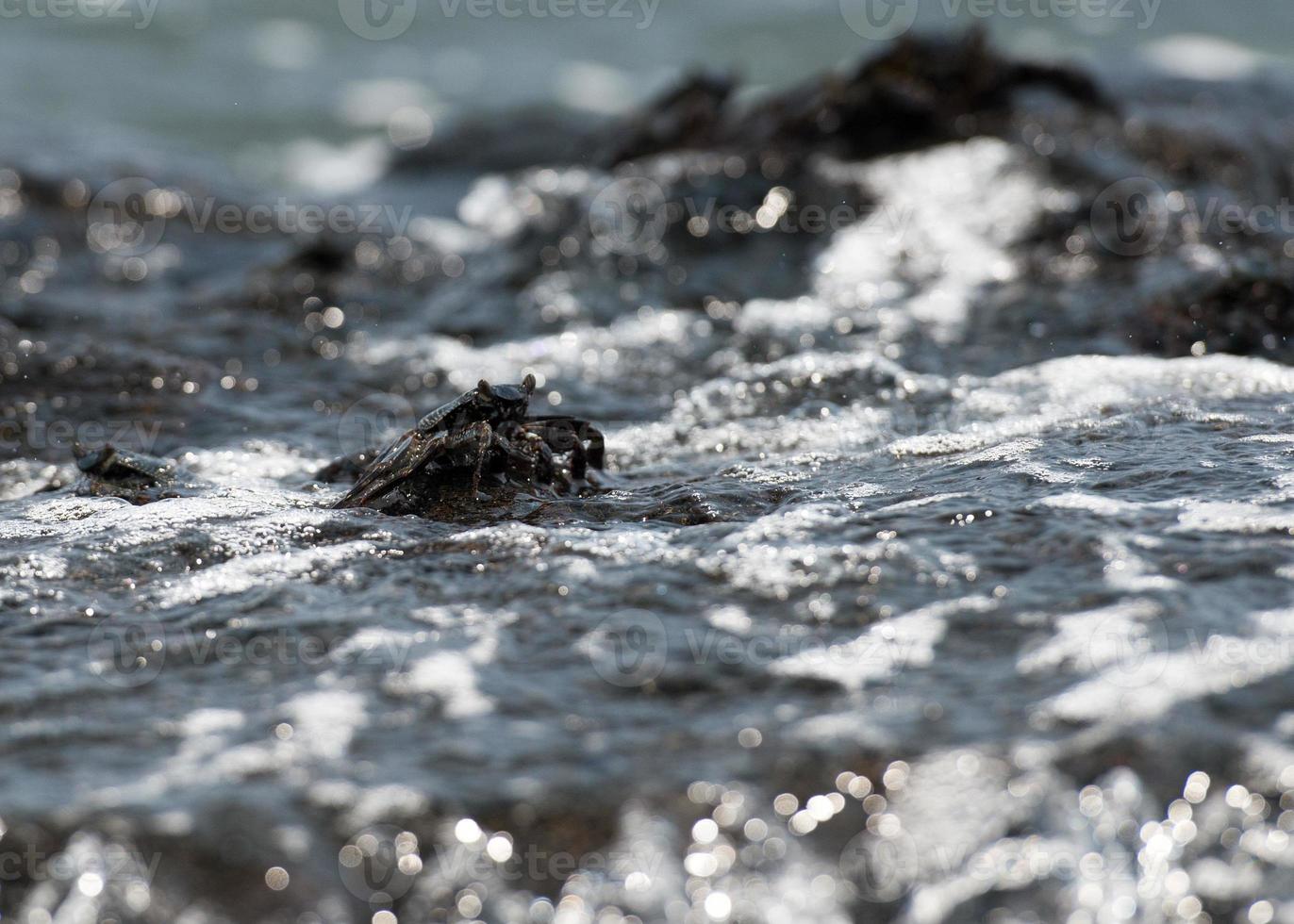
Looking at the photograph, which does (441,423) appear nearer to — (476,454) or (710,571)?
(476,454)

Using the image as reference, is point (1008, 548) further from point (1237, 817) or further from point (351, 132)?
point (351, 132)

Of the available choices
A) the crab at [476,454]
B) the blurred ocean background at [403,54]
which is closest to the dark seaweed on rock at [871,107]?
the blurred ocean background at [403,54]

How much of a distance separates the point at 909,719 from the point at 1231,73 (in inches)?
364

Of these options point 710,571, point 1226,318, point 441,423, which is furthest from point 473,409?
point 1226,318

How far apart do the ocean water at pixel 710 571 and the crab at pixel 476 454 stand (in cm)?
11

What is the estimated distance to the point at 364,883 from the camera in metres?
2.07

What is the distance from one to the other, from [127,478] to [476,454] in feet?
3.99

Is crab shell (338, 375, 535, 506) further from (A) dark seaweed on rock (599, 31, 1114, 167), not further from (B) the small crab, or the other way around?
(A) dark seaweed on rock (599, 31, 1114, 167)

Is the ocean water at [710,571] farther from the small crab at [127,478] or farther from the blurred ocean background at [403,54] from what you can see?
the blurred ocean background at [403,54]

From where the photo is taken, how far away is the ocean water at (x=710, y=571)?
6.88ft

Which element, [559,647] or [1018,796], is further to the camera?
[559,647]

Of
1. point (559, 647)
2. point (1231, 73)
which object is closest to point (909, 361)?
point (559, 647)

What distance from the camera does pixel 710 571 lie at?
3029 millimetres

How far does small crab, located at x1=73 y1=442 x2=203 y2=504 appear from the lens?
3.88 m
